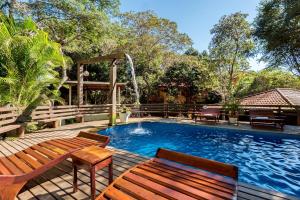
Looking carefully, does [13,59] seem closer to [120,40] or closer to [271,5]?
[120,40]

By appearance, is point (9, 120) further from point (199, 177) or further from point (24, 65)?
point (199, 177)

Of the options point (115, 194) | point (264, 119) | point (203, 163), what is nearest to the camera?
point (115, 194)

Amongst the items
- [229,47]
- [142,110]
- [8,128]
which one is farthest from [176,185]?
[229,47]

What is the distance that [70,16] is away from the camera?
11.6 m

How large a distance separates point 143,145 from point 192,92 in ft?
38.7

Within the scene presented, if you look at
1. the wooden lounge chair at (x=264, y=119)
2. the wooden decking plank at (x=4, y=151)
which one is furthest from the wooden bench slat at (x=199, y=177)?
the wooden lounge chair at (x=264, y=119)

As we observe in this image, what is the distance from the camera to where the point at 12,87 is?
743 cm

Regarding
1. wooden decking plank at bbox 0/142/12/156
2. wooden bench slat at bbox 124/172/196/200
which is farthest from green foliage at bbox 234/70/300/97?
wooden bench slat at bbox 124/172/196/200

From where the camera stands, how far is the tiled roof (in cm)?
1274

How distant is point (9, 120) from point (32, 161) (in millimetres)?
4728

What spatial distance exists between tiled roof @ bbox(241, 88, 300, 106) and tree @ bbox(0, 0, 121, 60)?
10.3m

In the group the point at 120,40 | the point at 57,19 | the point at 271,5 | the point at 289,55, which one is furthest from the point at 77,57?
the point at 289,55

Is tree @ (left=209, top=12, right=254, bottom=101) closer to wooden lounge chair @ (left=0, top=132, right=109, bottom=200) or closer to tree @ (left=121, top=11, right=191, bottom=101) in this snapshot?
tree @ (left=121, top=11, right=191, bottom=101)

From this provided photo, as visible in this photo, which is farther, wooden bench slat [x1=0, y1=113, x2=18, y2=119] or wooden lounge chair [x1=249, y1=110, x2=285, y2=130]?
wooden lounge chair [x1=249, y1=110, x2=285, y2=130]
